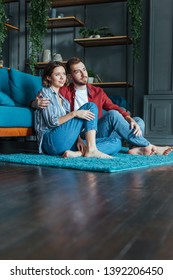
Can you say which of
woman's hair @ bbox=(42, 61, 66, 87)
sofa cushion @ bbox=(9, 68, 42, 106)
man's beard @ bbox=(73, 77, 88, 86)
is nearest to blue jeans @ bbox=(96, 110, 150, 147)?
man's beard @ bbox=(73, 77, 88, 86)

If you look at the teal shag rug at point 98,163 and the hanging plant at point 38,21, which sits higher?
the hanging plant at point 38,21

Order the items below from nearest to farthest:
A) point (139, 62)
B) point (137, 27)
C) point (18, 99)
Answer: point (18, 99) < point (137, 27) < point (139, 62)

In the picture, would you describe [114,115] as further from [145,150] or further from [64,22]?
[64,22]

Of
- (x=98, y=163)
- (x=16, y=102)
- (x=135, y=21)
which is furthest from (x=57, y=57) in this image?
(x=98, y=163)

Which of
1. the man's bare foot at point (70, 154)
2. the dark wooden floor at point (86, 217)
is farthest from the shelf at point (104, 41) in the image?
the dark wooden floor at point (86, 217)

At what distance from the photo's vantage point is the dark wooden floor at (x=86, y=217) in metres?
0.67

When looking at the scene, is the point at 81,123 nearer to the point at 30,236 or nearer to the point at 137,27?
the point at 30,236

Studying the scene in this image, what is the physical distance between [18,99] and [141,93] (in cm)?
208

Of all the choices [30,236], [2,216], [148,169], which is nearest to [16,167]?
[148,169]

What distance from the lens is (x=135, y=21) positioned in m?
4.29

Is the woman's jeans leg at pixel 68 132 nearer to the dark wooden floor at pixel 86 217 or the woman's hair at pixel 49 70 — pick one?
the woman's hair at pixel 49 70

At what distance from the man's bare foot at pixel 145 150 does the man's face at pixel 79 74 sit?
574 mm

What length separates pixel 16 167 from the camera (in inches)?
75.3

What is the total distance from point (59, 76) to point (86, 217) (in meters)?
1.65
